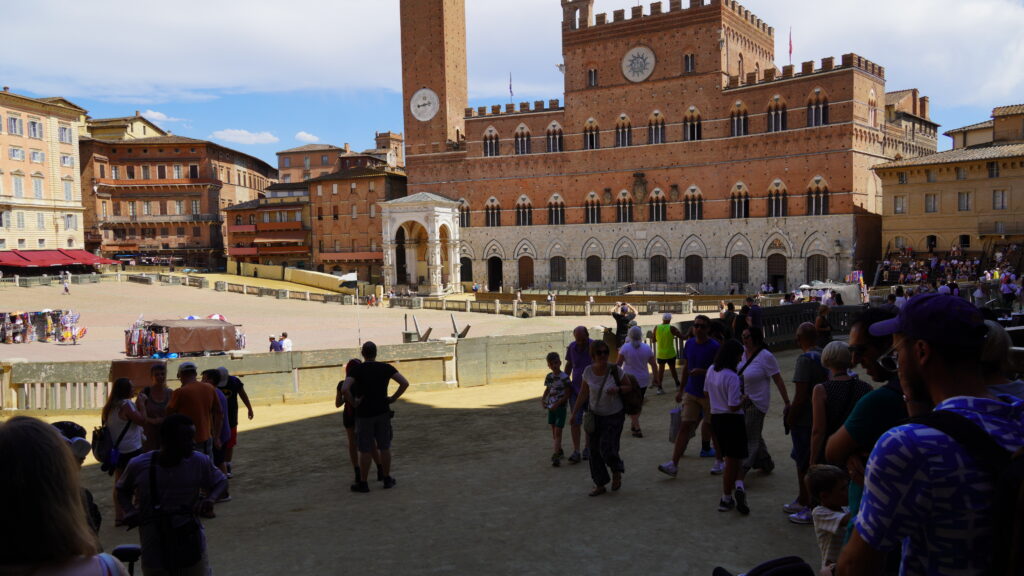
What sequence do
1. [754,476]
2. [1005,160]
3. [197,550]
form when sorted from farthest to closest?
[1005,160] < [754,476] < [197,550]

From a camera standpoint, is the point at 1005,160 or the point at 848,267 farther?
the point at 848,267

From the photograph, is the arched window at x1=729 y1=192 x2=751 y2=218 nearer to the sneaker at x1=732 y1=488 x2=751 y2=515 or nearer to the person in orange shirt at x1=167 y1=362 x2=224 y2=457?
the sneaker at x1=732 y1=488 x2=751 y2=515

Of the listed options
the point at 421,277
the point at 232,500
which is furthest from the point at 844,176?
the point at 232,500

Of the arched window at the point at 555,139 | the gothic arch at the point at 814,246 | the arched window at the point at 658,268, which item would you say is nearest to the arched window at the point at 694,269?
the arched window at the point at 658,268

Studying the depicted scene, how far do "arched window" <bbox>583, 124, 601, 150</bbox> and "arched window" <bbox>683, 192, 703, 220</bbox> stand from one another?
7927 millimetres

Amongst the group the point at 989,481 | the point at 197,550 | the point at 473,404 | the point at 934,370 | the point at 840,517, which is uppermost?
the point at 934,370

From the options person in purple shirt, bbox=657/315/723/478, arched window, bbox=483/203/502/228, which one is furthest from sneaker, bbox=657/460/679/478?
arched window, bbox=483/203/502/228

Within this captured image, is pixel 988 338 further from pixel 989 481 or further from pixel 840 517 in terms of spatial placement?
pixel 840 517

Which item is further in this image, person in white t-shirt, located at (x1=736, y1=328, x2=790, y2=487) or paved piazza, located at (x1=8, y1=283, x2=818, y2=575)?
person in white t-shirt, located at (x1=736, y1=328, x2=790, y2=487)

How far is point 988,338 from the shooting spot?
104 inches

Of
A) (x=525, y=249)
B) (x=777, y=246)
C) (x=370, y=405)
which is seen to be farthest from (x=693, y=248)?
(x=370, y=405)

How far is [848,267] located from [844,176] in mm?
5650

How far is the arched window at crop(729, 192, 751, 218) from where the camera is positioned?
49125 mm

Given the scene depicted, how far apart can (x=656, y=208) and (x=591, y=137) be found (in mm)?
7418
